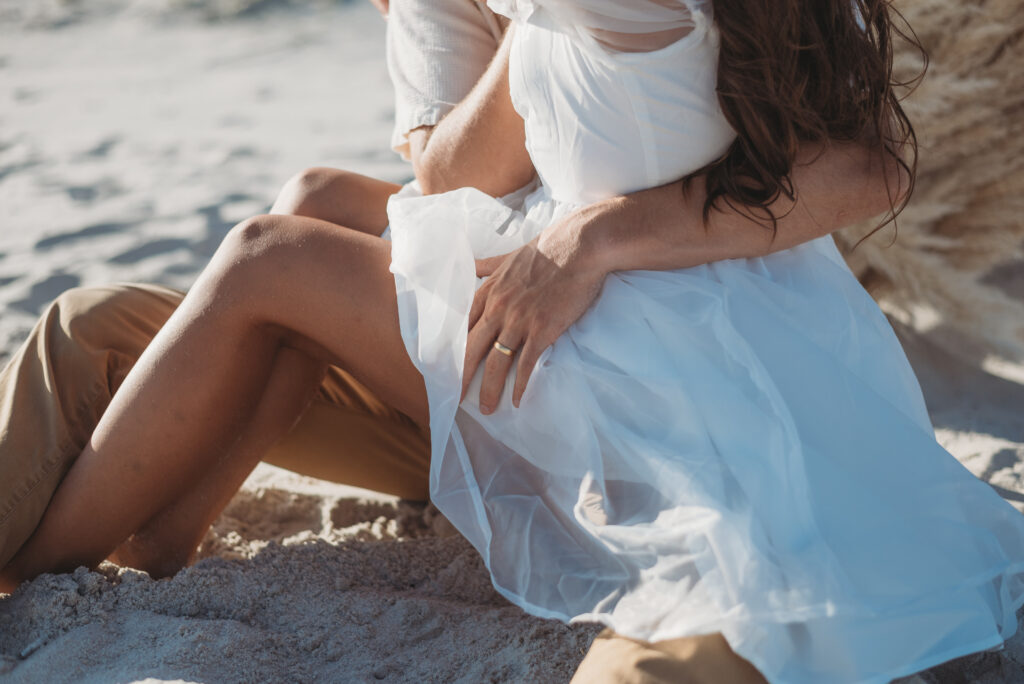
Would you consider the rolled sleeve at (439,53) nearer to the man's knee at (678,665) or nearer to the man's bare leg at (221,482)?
the man's bare leg at (221,482)

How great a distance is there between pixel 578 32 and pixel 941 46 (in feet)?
4.57

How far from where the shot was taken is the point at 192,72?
5.09 metres

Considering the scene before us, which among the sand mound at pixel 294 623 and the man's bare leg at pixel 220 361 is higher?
the man's bare leg at pixel 220 361

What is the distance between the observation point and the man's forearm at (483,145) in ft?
4.58

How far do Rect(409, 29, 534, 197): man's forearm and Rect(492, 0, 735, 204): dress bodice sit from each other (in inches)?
4.4

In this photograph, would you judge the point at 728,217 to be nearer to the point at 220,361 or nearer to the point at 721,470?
the point at 721,470

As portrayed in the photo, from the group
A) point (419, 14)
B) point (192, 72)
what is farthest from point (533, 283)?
point (192, 72)

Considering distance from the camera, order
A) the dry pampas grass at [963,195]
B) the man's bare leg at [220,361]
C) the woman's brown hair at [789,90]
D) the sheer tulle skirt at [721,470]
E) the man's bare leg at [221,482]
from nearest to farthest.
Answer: the sheer tulle skirt at [721,470] < the woman's brown hair at [789,90] < the man's bare leg at [220,361] < the man's bare leg at [221,482] < the dry pampas grass at [963,195]

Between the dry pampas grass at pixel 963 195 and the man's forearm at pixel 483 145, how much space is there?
118 cm

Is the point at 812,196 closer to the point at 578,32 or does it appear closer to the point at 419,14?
the point at 578,32

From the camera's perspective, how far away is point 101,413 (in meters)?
1.57

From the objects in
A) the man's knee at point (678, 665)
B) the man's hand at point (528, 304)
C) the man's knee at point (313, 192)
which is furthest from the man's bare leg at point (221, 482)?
the man's knee at point (678, 665)

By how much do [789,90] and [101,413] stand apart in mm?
1162

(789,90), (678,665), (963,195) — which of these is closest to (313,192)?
(789,90)
